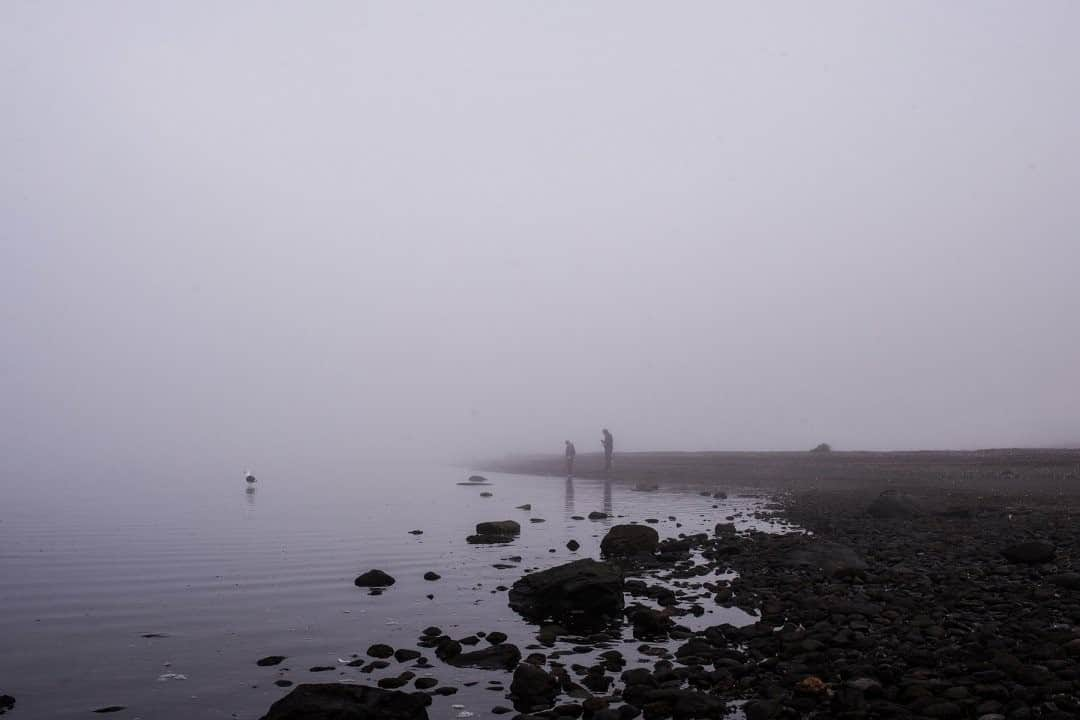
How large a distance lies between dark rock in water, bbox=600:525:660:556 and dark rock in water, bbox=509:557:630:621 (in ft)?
22.0

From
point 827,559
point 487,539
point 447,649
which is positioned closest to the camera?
point 447,649

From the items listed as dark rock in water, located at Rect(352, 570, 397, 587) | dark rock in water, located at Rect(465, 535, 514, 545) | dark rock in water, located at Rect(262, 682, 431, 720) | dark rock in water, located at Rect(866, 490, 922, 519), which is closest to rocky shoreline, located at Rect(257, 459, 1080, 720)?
dark rock in water, located at Rect(262, 682, 431, 720)

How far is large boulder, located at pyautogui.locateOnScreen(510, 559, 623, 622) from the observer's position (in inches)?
664

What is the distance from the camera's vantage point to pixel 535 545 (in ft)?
91.0

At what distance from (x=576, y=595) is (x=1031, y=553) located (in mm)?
12409

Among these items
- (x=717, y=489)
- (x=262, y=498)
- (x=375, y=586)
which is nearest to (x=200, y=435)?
(x=262, y=498)

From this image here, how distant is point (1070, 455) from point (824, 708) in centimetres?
5406

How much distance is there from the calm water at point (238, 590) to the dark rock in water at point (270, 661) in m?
0.24

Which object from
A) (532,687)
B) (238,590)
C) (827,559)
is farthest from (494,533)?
(532,687)

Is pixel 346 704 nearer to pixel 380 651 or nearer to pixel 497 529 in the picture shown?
pixel 380 651

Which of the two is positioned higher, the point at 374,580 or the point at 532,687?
the point at 532,687

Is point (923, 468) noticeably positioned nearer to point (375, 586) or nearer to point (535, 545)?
point (535, 545)

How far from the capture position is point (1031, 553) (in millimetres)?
18391

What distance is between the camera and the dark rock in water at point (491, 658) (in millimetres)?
13344
